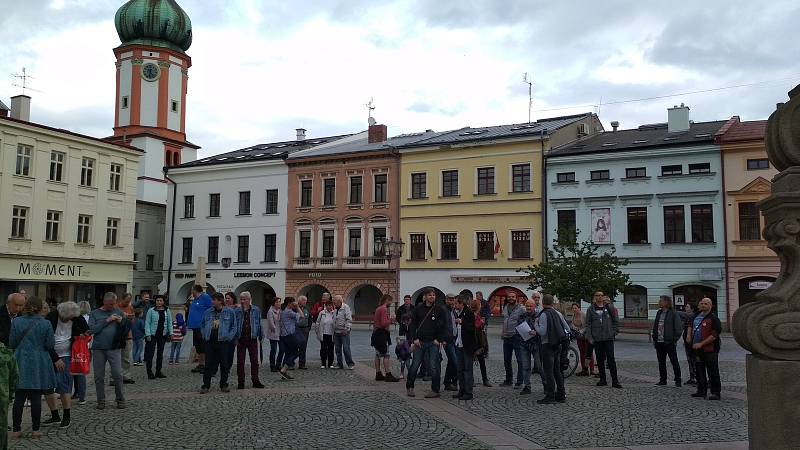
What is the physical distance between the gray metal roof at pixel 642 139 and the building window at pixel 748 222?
342 centimetres

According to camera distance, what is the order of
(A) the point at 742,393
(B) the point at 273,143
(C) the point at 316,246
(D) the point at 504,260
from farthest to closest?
(B) the point at 273,143 < (C) the point at 316,246 < (D) the point at 504,260 < (A) the point at 742,393

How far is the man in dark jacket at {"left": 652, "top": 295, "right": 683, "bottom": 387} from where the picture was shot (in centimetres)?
1336

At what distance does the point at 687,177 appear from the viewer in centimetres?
3428

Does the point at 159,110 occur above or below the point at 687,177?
above

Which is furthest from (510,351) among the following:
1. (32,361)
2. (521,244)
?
(521,244)

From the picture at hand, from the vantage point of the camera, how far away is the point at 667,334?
13398 mm

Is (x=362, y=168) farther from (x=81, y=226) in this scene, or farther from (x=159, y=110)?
(x=159, y=110)

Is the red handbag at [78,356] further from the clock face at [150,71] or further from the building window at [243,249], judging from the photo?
the clock face at [150,71]

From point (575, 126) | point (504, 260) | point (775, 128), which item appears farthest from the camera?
point (575, 126)

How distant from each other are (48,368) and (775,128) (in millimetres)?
8099

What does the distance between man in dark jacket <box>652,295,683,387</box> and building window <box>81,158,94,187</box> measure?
3506 cm

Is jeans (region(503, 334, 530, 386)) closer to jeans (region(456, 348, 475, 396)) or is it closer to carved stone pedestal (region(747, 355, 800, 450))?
jeans (region(456, 348, 475, 396))

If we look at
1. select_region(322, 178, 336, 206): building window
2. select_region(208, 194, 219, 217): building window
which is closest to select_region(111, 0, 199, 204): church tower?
select_region(208, 194, 219, 217): building window

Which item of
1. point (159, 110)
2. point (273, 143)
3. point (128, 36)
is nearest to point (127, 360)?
point (273, 143)
